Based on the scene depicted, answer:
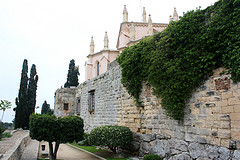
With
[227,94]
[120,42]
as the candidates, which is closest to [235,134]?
[227,94]

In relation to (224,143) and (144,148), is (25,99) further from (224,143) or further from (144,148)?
(224,143)

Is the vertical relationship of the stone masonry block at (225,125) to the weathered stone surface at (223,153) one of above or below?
above

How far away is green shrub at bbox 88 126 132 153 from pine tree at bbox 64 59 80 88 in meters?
23.4

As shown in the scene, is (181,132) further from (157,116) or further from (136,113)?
(136,113)

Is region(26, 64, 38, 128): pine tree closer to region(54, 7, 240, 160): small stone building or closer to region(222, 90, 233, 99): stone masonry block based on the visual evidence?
region(54, 7, 240, 160): small stone building

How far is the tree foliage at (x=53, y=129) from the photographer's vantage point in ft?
25.1

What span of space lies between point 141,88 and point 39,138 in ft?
15.8

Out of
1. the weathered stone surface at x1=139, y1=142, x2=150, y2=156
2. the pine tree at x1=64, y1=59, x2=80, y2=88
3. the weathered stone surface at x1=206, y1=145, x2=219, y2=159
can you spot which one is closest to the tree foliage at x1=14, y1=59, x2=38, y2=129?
the pine tree at x1=64, y1=59, x2=80, y2=88

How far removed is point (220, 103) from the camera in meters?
5.46

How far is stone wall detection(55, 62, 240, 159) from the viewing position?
5172 mm

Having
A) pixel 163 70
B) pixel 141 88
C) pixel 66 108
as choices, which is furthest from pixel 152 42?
pixel 66 108

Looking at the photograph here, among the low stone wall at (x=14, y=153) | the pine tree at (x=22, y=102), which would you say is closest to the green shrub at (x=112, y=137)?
the low stone wall at (x=14, y=153)

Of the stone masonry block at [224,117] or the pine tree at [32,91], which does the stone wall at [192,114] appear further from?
the pine tree at [32,91]

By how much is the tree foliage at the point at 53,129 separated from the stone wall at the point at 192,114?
2.84 metres
